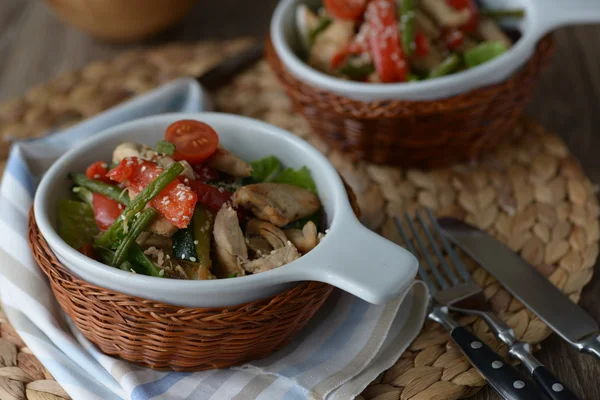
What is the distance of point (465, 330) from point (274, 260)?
51 centimetres

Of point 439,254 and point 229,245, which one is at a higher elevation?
point 229,245

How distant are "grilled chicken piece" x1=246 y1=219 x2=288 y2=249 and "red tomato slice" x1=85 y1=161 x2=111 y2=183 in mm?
394

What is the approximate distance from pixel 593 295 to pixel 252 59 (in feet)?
5.28

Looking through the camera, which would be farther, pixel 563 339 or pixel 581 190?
pixel 581 190

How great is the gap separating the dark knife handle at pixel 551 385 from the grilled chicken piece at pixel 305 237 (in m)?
0.57

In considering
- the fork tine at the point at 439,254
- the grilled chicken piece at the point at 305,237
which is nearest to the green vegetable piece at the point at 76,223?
the grilled chicken piece at the point at 305,237

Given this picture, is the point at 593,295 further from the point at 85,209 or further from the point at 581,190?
the point at 85,209

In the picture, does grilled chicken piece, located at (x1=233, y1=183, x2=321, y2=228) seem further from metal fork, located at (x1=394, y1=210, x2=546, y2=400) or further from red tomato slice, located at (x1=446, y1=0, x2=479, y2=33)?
red tomato slice, located at (x1=446, y1=0, x2=479, y2=33)

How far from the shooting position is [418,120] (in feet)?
6.88

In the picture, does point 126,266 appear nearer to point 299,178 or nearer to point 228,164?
point 228,164

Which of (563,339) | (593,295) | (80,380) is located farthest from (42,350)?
(593,295)

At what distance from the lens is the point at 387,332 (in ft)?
5.47

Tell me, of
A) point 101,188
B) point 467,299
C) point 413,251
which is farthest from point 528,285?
point 101,188

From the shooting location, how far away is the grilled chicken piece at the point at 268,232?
63.5 inches
